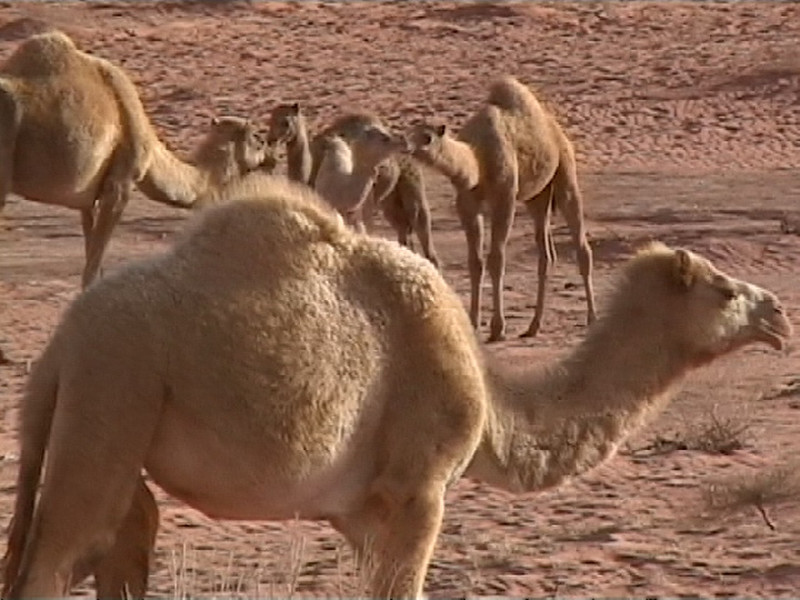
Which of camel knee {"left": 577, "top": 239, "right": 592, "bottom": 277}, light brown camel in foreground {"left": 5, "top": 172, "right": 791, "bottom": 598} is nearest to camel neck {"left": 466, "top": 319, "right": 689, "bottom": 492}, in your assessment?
light brown camel in foreground {"left": 5, "top": 172, "right": 791, "bottom": 598}

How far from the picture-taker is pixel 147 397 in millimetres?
6312

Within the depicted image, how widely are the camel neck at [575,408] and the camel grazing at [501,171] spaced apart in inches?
293

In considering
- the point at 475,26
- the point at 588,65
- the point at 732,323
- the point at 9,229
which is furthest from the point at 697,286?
the point at 475,26

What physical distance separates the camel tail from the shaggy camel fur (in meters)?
7.80

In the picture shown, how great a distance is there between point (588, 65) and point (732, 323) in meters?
24.5

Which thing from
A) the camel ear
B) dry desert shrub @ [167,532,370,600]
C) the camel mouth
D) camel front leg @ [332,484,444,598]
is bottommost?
dry desert shrub @ [167,532,370,600]

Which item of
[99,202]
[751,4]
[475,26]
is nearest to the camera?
[99,202]

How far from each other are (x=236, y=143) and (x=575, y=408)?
8.94 metres

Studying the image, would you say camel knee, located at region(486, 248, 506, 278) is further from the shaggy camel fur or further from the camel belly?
the camel belly

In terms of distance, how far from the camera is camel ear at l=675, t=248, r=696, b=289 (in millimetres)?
7750

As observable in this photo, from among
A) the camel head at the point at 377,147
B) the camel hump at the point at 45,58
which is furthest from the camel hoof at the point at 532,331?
the camel hump at the point at 45,58

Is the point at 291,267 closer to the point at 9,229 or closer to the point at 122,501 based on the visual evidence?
the point at 122,501

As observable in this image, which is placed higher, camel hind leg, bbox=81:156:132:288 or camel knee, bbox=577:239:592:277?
camel hind leg, bbox=81:156:132:288

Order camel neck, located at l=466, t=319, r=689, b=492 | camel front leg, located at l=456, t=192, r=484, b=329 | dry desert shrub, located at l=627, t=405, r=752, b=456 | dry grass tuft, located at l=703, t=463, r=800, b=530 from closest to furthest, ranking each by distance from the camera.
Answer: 1. camel neck, located at l=466, t=319, r=689, b=492
2. dry grass tuft, located at l=703, t=463, r=800, b=530
3. dry desert shrub, located at l=627, t=405, r=752, b=456
4. camel front leg, located at l=456, t=192, r=484, b=329
